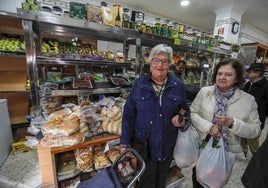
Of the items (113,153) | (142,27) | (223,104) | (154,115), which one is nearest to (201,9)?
(142,27)

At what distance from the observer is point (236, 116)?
1.14 m

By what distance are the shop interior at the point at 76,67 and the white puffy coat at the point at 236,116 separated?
73cm

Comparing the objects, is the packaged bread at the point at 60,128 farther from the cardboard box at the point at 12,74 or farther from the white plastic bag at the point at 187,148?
the cardboard box at the point at 12,74

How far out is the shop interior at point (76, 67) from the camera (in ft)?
4.38

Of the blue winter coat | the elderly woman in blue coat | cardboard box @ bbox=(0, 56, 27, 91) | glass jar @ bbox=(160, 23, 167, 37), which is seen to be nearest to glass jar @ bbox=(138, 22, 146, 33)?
glass jar @ bbox=(160, 23, 167, 37)

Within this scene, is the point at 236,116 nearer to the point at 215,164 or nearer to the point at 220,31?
the point at 215,164

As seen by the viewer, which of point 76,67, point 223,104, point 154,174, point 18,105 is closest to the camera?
point 223,104

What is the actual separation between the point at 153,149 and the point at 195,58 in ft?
9.64

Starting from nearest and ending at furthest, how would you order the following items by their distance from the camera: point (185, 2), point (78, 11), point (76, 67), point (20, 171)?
point (78, 11) < point (20, 171) < point (76, 67) < point (185, 2)

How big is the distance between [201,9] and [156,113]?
151 inches

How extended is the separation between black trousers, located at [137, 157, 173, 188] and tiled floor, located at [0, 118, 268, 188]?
637mm

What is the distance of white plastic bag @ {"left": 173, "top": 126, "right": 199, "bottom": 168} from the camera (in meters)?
1.20

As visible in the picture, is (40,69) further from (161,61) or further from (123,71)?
(161,61)

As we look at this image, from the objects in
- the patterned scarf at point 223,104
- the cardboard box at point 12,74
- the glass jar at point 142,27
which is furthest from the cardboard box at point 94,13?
the cardboard box at point 12,74
